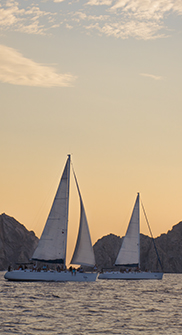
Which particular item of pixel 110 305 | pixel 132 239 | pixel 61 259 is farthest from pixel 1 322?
pixel 132 239

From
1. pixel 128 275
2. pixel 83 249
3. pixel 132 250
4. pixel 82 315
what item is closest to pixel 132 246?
pixel 132 250

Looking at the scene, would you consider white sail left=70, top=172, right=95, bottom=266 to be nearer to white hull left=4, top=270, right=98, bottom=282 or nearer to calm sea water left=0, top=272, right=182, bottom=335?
white hull left=4, top=270, right=98, bottom=282

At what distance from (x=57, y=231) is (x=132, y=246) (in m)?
25.5

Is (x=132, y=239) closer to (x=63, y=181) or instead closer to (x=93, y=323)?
(x=63, y=181)

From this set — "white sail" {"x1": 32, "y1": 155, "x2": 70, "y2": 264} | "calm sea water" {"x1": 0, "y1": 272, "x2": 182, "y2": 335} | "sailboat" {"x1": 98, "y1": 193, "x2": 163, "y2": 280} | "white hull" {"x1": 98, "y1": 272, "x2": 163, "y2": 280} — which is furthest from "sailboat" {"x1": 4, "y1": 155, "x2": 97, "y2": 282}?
"sailboat" {"x1": 98, "y1": 193, "x2": 163, "y2": 280}

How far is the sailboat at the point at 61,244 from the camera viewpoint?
67.0 metres

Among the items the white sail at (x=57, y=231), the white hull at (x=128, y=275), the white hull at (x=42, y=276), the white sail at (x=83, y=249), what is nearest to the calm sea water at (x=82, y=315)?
the white hull at (x=42, y=276)

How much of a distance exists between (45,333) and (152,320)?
33.1 ft

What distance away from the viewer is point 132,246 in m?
90.3

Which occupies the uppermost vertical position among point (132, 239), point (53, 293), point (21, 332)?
point (132, 239)

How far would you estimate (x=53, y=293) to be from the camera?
184ft

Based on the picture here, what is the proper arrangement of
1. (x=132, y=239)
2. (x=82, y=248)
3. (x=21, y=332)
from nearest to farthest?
(x=21, y=332)
(x=82, y=248)
(x=132, y=239)

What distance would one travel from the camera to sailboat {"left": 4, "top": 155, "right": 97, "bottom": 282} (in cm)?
6700

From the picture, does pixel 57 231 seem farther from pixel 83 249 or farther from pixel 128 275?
pixel 128 275
